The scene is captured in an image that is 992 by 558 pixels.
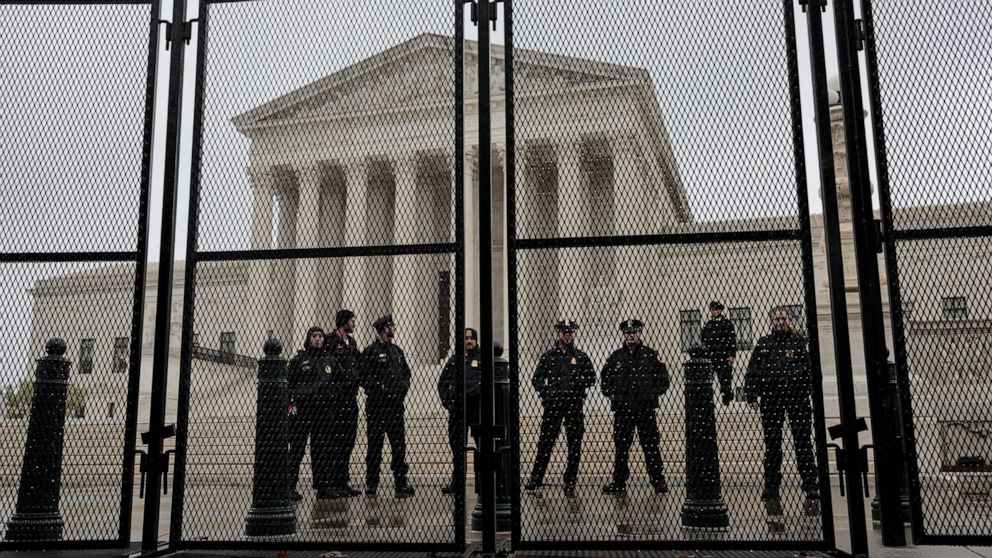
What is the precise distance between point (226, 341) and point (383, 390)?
1.06m

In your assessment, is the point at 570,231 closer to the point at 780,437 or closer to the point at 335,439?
the point at 780,437

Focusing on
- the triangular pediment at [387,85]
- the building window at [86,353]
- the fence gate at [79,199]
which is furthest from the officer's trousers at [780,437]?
the building window at [86,353]

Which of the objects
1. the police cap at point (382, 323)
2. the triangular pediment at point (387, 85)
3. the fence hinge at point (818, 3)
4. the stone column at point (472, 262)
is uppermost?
the stone column at point (472, 262)

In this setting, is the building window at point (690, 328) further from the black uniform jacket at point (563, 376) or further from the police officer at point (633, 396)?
the black uniform jacket at point (563, 376)

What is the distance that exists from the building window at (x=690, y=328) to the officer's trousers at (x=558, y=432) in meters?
0.71

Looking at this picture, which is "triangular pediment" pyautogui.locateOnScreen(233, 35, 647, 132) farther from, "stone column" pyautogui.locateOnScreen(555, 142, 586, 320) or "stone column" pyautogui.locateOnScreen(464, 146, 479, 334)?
"stone column" pyautogui.locateOnScreen(464, 146, 479, 334)

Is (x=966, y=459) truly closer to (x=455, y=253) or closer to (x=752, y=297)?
(x=752, y=297)

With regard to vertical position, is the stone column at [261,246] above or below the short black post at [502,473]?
above

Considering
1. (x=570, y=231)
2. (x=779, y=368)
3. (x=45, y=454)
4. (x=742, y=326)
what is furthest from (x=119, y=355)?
(x=779, y=368)

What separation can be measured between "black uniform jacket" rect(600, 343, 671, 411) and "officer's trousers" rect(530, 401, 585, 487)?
0.23m

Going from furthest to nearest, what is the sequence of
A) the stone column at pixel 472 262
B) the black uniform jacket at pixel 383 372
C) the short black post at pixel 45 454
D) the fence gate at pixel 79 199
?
the stone column at pixel 472 262 < the short black post at pixel 45 454 < the fence gate at pixel 79 199 < the black uniform jacket at pixel 383 372

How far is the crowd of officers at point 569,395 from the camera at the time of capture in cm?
441

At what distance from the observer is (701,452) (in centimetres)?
465

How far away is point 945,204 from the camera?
14.2 ft
